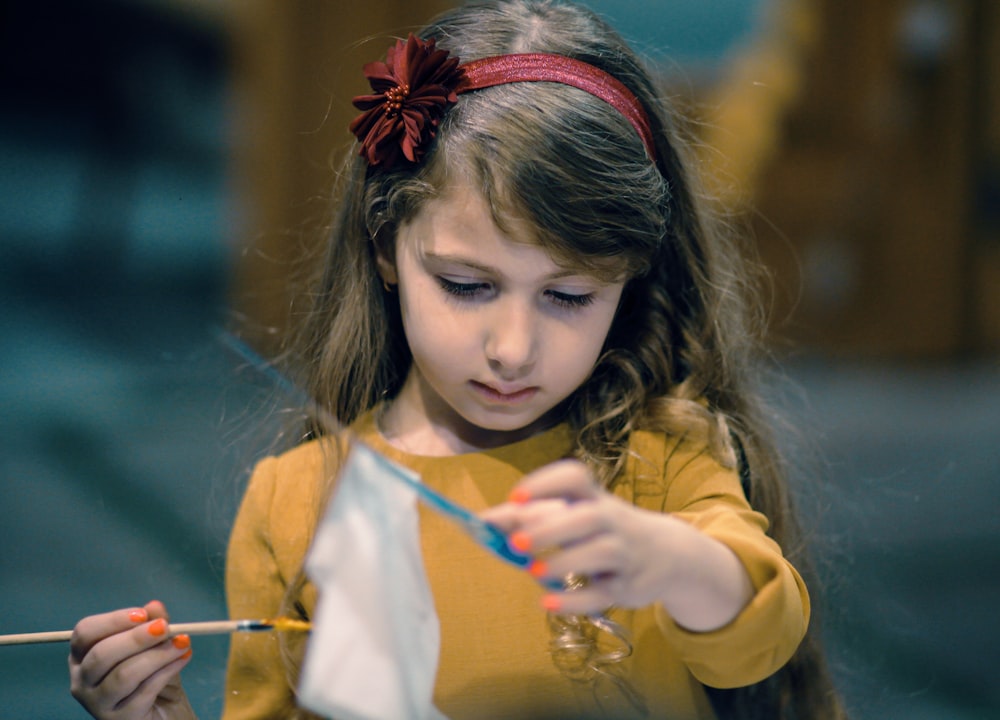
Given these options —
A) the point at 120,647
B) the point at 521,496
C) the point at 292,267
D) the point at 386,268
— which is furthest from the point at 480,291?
the point at 292,267

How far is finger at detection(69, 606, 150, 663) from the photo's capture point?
30.1 inches

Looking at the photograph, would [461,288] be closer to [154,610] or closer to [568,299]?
[568,299]

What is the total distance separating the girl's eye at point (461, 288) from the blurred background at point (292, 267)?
0.29 metres

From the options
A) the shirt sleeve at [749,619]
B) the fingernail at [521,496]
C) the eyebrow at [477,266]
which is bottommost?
the shirt sleeve at [749,619]

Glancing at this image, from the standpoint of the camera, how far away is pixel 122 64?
1473mm

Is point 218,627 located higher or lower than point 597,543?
lower

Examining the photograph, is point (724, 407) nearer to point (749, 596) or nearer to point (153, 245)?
point (749, 596)

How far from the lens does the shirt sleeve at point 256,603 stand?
2.93ft

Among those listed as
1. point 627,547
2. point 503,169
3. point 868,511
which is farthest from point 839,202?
point 627,547

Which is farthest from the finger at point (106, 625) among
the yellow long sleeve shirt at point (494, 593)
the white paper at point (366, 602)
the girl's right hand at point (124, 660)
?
the white paper at point (366, 602)

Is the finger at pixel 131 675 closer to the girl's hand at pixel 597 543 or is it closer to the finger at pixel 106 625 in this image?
the finger at pixel 106 625

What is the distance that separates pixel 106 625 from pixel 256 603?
0.16m

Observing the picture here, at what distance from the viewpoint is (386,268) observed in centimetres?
89

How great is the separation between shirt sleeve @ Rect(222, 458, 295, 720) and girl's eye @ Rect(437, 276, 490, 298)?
0.87 feet
